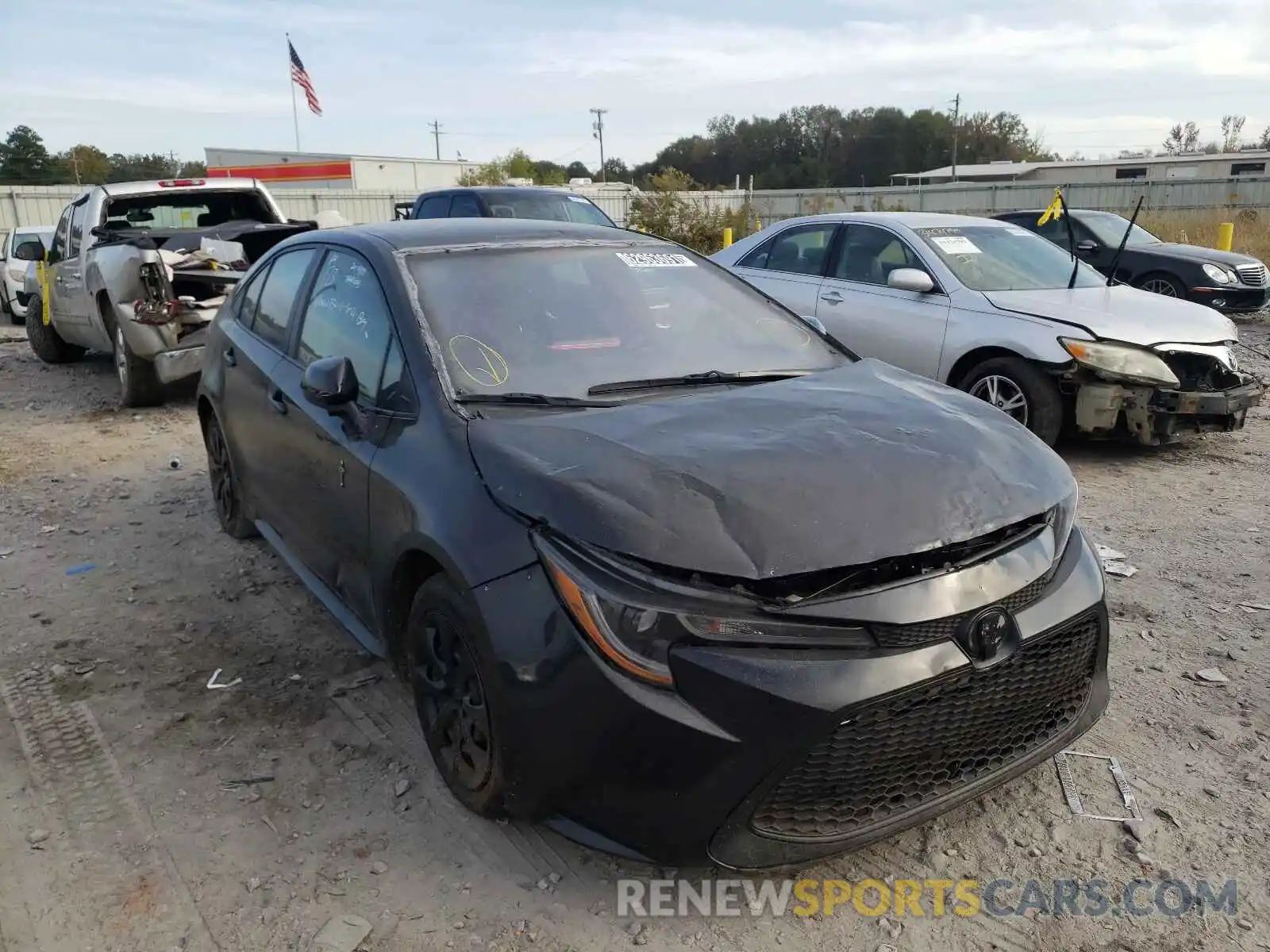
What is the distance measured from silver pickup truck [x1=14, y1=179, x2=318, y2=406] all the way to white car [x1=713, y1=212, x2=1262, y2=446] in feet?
16.0

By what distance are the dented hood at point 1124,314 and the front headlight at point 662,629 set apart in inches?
189

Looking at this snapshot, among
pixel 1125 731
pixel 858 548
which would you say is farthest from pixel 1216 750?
pixel 858 548

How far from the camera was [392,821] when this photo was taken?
284 centimetres

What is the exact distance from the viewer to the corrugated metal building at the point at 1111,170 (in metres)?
49.9

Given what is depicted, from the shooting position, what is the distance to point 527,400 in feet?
9.84

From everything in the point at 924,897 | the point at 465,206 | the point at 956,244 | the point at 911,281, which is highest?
the point at 465,206

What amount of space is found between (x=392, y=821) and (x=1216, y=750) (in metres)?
2.60

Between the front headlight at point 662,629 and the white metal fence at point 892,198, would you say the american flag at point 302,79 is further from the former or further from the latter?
the front headlight at point 662,629

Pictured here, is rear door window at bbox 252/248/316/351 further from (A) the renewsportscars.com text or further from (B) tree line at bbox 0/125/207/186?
(B) tree line at bbox 0/125/207/186

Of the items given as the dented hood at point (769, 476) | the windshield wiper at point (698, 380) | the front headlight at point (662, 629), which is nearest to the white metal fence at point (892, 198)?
the windshield wiper at point (698, 380)

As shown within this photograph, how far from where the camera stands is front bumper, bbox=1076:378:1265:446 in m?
6.01

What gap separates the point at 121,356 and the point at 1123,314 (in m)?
7.98

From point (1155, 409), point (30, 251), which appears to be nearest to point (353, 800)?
point (1155, 409)

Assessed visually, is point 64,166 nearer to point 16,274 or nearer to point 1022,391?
point 16,274
